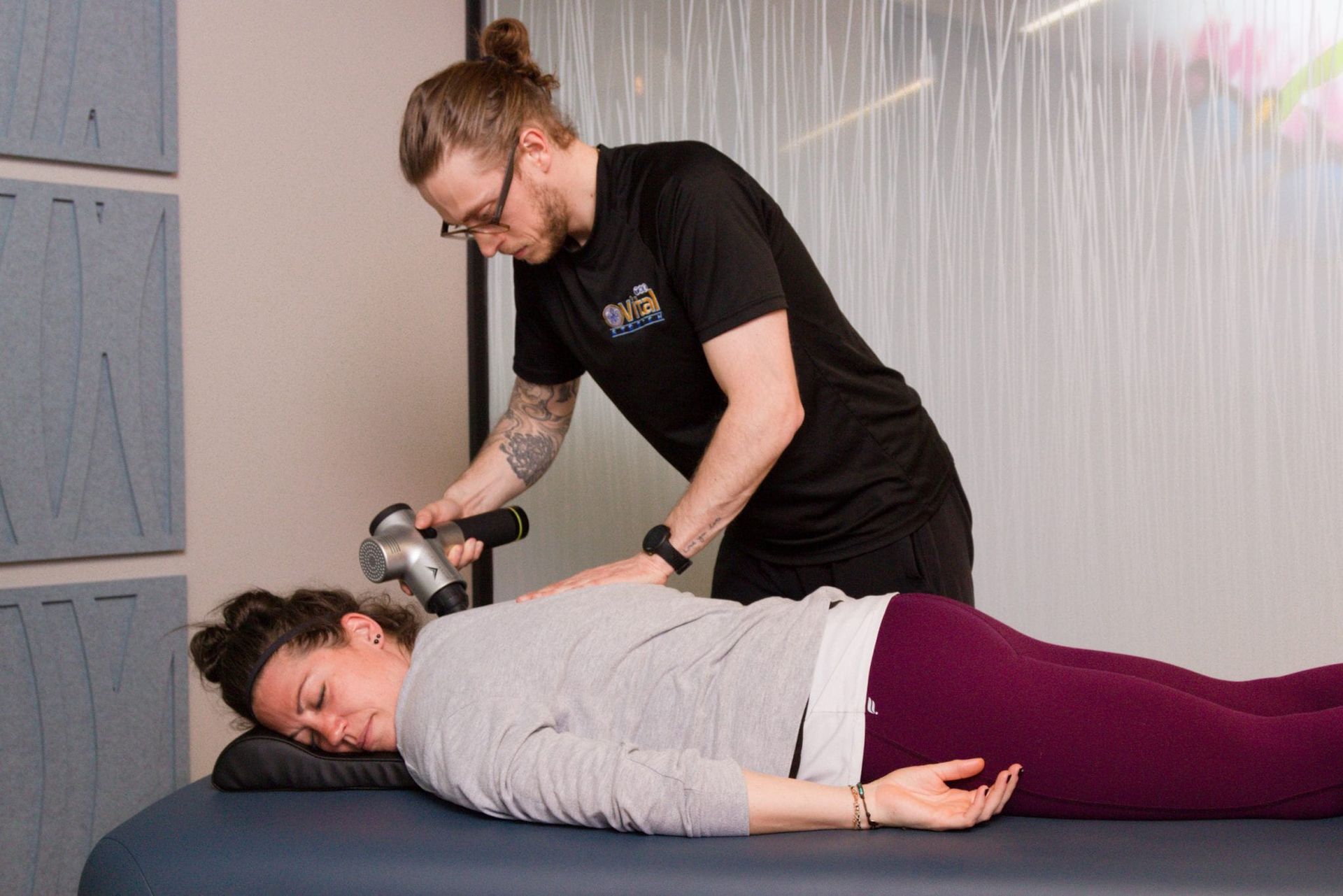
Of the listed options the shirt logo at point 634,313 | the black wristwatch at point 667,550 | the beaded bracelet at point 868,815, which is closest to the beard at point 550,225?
the shirt logo at point 634,313

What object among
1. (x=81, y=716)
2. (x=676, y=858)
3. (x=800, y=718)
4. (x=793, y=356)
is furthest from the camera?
(x=81, y=716)

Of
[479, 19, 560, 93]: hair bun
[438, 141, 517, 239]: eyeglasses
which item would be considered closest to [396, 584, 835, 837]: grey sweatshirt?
[438, 141, 517, 239]: eyeglasses

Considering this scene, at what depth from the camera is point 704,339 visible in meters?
1.50

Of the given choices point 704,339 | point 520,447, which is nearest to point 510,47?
point 704,339

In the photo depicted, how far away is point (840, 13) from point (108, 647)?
6.41 feet

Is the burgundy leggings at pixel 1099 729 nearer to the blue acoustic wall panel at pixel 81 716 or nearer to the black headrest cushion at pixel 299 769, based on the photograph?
the black headrest cushion at pixel 299 769

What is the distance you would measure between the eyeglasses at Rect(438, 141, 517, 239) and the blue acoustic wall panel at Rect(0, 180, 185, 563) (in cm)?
100

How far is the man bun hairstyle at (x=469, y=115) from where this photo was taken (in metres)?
1.52

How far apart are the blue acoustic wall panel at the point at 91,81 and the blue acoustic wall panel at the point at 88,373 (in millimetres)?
91

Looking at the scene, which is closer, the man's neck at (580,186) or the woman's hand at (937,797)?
the woman's hand at (937,797)

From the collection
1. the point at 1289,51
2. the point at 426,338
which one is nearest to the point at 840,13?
the point at 1289,51

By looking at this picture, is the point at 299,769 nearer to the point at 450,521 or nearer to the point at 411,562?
the point at 411,562

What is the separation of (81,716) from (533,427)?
1180 mm

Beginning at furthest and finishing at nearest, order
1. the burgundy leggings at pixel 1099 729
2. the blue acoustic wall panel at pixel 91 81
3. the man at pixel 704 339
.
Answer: the blue acoustic wall panel at pixel 91 81, the man at pixel 704 339, the burgundy leggings at pixel 1099 729
